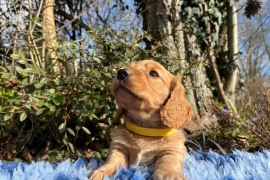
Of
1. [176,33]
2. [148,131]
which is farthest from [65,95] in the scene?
[176,33]

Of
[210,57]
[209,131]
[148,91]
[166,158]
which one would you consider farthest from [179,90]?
[210,57]

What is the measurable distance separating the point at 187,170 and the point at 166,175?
1.01 ft

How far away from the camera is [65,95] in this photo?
279 cm

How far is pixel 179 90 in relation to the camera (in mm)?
2123

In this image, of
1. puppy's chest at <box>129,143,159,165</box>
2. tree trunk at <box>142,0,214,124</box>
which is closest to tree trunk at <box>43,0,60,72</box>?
tree trunk at <box>142,0,214,124</box>

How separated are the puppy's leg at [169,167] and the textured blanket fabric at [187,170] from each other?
0.06 m

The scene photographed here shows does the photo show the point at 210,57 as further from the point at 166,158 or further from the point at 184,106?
the point at 166,158

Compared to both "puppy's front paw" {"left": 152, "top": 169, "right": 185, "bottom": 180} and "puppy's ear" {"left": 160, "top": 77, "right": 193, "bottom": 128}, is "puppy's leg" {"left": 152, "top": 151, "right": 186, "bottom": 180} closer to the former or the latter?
"puppy's front paw" {"left": 152, "top": 169, "right": 185, "bottom": 180}

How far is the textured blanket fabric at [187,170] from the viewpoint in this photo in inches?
59.7

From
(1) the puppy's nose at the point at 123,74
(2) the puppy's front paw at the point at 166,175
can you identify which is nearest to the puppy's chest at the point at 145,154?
(2) the puppy's front paw at the point at 166,175

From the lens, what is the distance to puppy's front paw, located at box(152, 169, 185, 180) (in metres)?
1.48

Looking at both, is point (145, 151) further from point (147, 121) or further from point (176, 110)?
point (176, 110)

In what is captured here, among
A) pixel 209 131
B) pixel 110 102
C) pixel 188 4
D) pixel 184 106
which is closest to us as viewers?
pixel 184 106

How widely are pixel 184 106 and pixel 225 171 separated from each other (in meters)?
0.54
